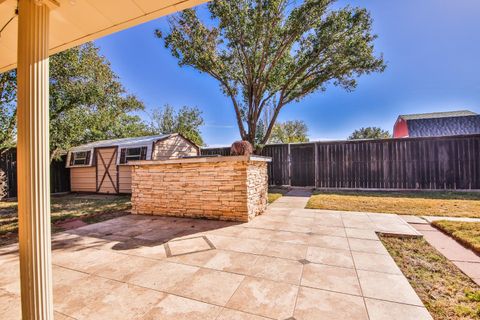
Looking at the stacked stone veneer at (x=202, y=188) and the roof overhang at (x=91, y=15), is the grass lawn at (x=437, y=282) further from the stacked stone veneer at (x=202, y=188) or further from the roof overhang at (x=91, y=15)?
the roof overhang at (x=91, y=15)

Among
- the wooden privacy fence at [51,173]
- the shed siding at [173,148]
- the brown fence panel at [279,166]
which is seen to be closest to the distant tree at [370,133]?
the brown fence panel at [279,166]

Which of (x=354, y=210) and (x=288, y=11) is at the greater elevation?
(x=288, y=11)

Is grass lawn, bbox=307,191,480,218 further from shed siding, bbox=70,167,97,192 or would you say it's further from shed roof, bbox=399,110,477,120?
shed roof, bbox=399,110,477,120

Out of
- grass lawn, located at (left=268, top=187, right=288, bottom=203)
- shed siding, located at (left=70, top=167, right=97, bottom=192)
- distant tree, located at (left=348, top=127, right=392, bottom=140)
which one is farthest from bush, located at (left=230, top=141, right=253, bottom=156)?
distant tree, located at (left=348, top=127, right=392, bottom=140)

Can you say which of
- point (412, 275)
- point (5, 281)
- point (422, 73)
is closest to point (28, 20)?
point (5, 281)

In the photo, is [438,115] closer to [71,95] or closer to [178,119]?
[178,119]

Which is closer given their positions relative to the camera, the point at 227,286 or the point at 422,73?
the point at 227,286

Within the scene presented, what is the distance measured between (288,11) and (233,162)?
6850mm

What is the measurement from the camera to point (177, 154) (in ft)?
32.7

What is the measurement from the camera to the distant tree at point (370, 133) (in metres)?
34.7

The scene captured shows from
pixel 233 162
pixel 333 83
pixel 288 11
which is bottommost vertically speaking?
pixel 233 162

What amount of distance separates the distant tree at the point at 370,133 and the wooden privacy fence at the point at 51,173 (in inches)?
1499

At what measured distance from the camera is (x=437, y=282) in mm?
2162

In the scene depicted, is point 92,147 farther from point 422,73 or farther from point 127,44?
point 422,73
